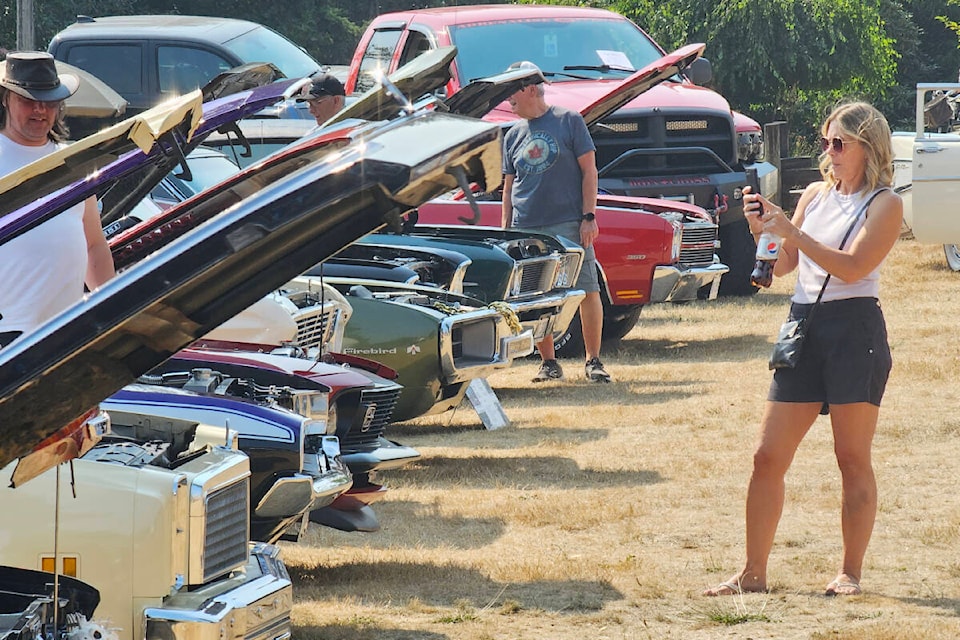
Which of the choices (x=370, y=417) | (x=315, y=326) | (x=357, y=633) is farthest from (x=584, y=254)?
(x=357, y=633)

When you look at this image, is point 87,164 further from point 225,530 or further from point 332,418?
point 332,418

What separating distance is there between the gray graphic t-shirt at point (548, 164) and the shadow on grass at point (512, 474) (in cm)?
257

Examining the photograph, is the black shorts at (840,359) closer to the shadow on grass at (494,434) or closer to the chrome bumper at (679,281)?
the shadow on grass at (494,434)

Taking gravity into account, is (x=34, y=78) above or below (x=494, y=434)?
above

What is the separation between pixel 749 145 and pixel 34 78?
34.2 feet

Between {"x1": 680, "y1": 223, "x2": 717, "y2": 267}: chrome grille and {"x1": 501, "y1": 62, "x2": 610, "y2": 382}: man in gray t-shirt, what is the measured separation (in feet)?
5.23

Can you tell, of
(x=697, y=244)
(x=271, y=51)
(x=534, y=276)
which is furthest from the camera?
(x=271, y=51)

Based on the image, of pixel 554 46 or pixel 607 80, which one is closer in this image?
pixel 607 80

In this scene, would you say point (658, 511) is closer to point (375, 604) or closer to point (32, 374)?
point (375, 604)

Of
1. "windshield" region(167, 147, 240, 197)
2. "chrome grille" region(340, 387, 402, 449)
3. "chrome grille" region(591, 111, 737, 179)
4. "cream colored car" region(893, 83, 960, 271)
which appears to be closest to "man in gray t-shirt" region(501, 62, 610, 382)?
"windshield" region(167, 147, 240, 197)

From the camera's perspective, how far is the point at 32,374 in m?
3.00

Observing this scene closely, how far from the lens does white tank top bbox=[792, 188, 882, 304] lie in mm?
5777

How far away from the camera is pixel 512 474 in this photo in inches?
331

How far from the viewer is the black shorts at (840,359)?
570cm
